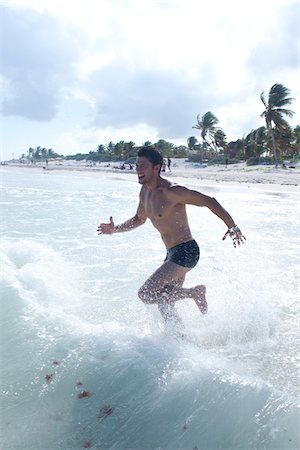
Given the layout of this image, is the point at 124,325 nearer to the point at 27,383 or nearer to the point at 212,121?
the point at 27,383

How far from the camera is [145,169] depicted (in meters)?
3.50

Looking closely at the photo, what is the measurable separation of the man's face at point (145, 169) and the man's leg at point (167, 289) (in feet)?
2.51

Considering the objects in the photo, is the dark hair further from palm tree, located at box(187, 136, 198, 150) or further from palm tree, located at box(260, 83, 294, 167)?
palm tree, located at box(187, 136, 198, 150)


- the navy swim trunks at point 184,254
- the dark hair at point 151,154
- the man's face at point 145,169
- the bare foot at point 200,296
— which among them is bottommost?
the bare foot at point 200,296

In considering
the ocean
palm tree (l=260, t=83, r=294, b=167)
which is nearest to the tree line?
palm tree (l=260, t=83, r=294, b=167)

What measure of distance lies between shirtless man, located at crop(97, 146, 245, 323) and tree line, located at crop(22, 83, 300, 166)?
23554mm

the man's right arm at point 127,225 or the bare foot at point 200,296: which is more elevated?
the man's right arm at point 127,225

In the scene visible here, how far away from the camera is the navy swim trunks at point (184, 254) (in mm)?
3605

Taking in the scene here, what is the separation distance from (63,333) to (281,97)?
3749cm

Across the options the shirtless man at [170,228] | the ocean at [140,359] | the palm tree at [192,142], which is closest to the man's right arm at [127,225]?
the shirtless man at [170,228]

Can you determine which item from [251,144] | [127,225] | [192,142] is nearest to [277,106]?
[251,144]

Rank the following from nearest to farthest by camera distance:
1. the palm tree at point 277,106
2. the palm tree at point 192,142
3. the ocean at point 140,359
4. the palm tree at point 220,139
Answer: the ocean at point 140,359
the palm tree at point 277,106
the palm tree at point 220,139
the palm tree at point 192,142

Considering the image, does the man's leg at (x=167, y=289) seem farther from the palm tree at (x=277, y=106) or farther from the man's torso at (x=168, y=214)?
the palm tree at (x=277, y=106)

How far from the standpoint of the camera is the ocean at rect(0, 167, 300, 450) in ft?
7.60
